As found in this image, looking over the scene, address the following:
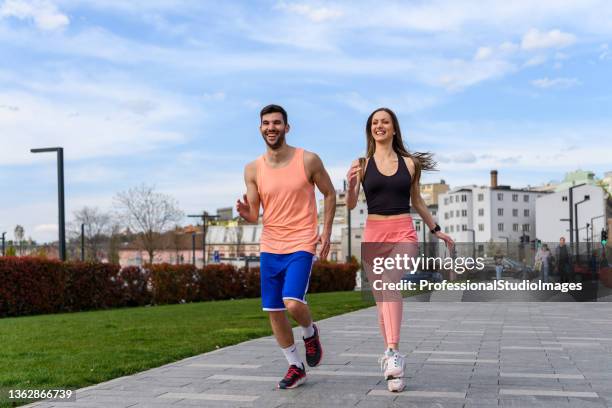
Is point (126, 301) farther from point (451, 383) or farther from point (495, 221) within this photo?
point (495, 221)

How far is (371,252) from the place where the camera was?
242 inches

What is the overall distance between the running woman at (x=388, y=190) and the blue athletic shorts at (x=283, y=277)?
0.59m

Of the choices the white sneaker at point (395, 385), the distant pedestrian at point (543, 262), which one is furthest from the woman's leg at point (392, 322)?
the distant pedestrian at point (543, 262)

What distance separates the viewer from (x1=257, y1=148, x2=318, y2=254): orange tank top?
19.4 ft

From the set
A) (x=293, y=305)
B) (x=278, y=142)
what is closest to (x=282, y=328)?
(x=293, y=305)

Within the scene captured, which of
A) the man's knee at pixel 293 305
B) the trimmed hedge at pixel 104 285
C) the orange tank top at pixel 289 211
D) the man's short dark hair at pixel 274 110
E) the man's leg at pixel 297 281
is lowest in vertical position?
the trimmed hedge at pixel 104 285

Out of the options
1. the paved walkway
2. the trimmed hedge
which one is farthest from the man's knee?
the trimmed hedge

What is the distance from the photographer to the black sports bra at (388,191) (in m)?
6.04

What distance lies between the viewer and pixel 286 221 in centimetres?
596

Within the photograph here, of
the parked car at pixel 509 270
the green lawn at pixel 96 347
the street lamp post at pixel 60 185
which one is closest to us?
the green lawn at pixel 96 347

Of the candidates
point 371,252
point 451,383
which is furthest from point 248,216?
point 451,383

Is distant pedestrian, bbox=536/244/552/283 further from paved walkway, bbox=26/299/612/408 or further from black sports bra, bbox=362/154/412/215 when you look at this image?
black sports bra, bbox=362/154/412/215

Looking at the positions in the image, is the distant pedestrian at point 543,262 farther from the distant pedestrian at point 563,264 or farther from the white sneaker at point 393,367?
the white sneaker at point 393,367

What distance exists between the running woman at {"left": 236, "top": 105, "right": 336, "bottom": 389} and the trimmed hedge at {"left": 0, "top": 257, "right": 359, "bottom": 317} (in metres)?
14.8
